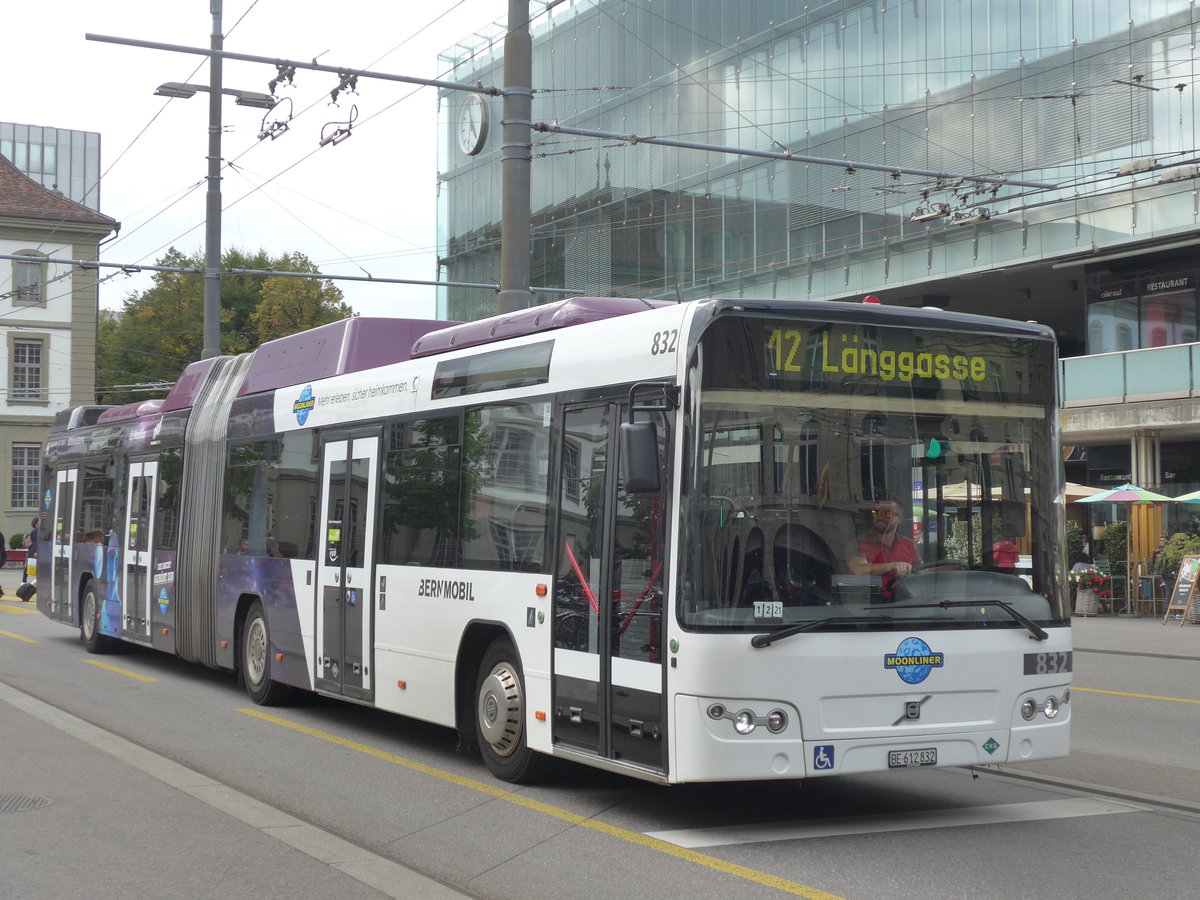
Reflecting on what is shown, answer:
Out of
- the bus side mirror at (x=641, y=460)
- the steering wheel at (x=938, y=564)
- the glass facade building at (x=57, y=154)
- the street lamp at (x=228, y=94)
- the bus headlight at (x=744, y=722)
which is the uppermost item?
the glass facade building at (x=57, y=154)

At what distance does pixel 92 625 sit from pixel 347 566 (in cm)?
845

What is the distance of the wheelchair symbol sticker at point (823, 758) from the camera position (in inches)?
291

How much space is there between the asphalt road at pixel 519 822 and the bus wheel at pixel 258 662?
0.89 meters

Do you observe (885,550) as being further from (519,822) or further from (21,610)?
(21,610)

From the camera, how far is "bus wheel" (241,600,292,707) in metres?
13.2

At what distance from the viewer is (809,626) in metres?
7.38

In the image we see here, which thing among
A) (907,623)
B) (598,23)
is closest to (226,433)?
(907,623)

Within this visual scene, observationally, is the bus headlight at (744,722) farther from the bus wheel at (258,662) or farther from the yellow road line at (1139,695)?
the yellow road line at (1139,695)

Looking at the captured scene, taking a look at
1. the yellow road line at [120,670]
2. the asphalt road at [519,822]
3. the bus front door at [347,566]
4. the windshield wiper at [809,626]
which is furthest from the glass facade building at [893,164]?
the windshield wiper at [809,626]

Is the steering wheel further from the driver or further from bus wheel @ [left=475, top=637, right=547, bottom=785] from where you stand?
bus wheel @ [left=475, top=637, right=547, bottom=785]

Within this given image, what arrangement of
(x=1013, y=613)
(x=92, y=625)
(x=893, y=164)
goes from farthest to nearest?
1. (x=893, y=164)
2. (x=92, y=625)
3. (x=1013, y=613)

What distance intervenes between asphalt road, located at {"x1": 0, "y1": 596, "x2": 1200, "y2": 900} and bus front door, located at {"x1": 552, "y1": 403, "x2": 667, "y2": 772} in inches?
19.2

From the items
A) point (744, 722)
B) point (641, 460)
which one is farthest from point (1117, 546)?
point (641, 460)

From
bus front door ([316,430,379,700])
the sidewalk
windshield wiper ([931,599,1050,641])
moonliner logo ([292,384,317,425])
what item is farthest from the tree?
windshield wiper ([931,599,1050,641])
